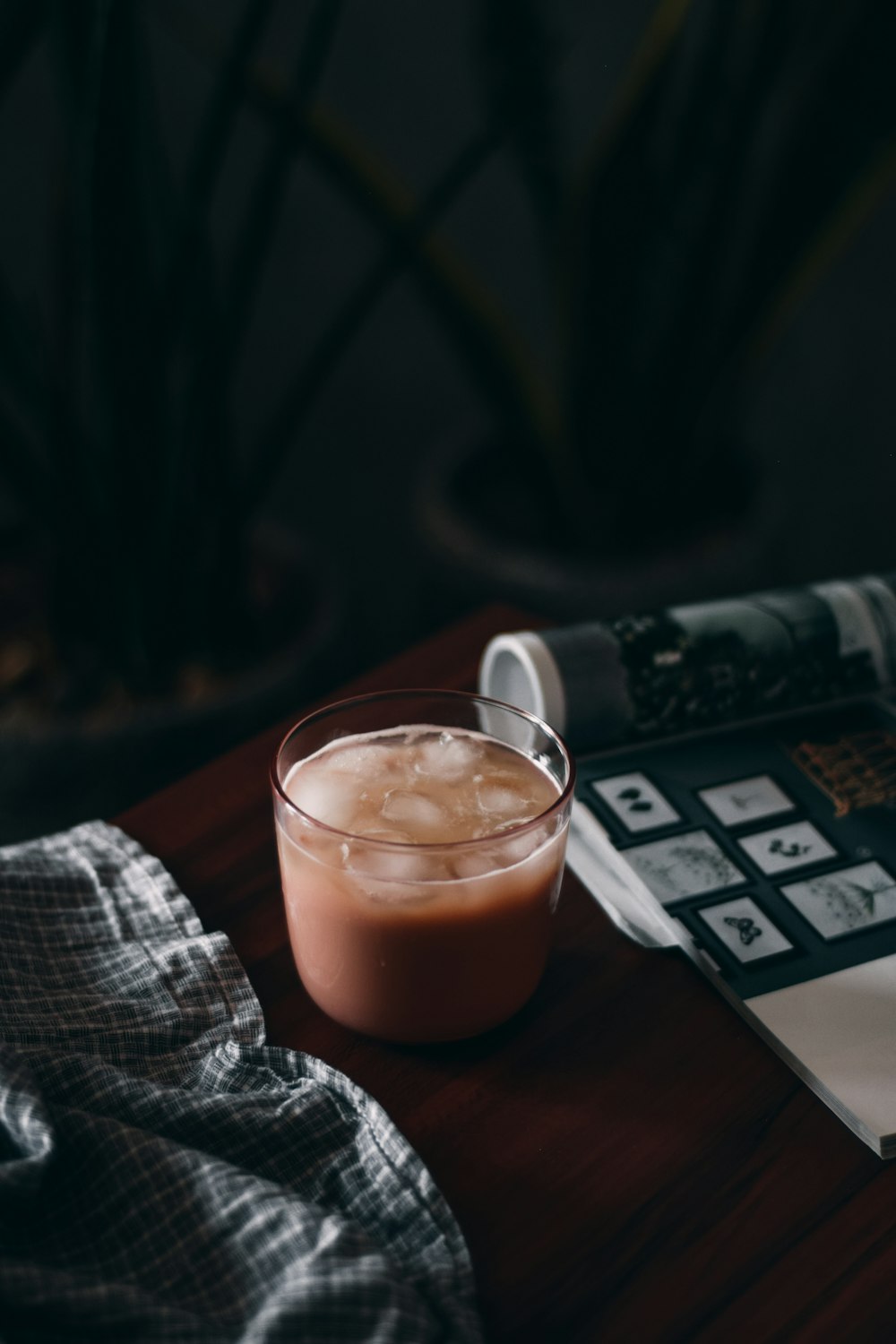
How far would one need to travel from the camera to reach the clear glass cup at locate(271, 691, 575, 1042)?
0.41 metres

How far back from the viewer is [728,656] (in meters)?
0.62

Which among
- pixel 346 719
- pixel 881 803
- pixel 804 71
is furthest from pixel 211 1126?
pixel 804 71

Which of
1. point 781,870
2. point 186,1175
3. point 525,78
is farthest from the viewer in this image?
point 525,78

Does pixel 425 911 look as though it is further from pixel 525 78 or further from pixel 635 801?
pixel 525 78

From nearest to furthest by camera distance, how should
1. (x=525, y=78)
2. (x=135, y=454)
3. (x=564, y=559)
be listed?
(x=135, y=454) → (x=525, y=78) → (x=564, y=559)

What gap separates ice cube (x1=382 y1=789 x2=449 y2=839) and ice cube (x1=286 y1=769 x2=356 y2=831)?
14 millimetres

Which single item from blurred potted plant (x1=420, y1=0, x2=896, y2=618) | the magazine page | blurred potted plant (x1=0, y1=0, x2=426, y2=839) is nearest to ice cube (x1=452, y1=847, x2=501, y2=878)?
the magazine page

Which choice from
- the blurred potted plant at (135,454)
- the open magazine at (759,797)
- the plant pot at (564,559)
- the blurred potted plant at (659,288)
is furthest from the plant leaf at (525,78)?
the open magazine at (759,797)

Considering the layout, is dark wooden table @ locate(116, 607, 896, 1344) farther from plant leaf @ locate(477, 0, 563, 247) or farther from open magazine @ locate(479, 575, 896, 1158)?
plant leaf @ locate(477, 0, 563, 247)

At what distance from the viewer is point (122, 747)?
0.99m

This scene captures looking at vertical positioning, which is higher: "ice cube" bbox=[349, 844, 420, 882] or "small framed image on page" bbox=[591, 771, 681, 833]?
"ice cube" bbox=[349, 844, 420, 882]

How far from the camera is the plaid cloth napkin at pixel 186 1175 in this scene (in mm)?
340

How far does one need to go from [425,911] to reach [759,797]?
23 centimetres

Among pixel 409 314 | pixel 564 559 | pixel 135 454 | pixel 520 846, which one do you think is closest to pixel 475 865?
pixel 520 846
